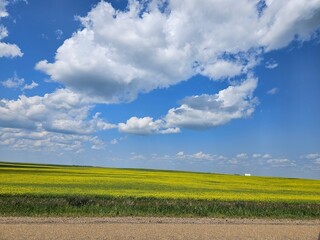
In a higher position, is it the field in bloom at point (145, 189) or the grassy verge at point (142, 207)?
the field in bloom at point (145, 189)

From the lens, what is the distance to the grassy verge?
71.5 ft

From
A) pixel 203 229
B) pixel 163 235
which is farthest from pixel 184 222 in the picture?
pixel 163 235

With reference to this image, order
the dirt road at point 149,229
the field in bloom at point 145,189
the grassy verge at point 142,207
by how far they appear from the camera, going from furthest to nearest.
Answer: the field in bloom at point 145,189, the grassy verge at point 142,207, the dirt road at point 149,229

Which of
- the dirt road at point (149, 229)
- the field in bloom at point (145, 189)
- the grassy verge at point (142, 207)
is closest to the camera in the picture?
the dirt road at point (149, 229)

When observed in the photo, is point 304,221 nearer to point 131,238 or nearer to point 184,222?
point 184,222

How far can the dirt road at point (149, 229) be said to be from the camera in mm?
15250

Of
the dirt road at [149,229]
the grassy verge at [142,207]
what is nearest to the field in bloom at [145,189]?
the grassy verge at [142,207]

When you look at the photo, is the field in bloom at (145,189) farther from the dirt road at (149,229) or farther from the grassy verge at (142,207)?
the dirt road at (149,229)

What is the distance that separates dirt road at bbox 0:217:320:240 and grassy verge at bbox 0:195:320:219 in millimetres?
2210

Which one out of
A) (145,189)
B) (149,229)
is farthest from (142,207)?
(145,189)

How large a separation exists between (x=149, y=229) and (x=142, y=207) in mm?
6802

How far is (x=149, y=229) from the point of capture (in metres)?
16.9

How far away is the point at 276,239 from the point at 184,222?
16.5ft

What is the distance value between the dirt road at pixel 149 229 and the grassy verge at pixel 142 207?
2.21 meters
